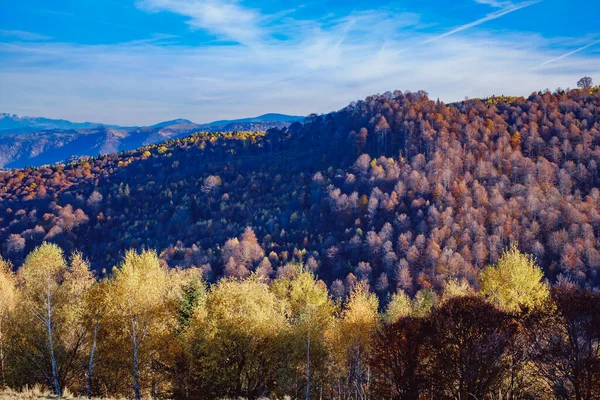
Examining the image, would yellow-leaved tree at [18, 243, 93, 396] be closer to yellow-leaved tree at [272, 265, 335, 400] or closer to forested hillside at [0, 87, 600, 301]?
yellow-leaved tree at [272, 265, 335, 400]

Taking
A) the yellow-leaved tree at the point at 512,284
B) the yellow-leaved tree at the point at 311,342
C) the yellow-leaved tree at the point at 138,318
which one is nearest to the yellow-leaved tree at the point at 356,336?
the yellow-leaved tree at the point at 311,342

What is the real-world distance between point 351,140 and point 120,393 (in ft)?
534

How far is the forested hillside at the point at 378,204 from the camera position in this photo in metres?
116

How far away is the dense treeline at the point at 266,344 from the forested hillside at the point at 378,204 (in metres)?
71.6

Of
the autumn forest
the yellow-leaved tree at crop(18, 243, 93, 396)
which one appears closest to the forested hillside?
the autumn forest

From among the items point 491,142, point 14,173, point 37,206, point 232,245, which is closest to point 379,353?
point 232,245

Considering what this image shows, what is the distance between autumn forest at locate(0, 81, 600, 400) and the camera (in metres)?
27.0

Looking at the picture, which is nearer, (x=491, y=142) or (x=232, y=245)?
(x=232, y=245)

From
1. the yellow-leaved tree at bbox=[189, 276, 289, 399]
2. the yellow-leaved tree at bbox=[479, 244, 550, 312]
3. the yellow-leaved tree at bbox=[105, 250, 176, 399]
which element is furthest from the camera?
the yellow-leaved tree at bbox=[479, 244, 550, 312]

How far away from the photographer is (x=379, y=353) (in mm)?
28906

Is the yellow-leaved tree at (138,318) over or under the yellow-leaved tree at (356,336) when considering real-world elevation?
over

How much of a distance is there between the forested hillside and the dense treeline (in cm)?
7162

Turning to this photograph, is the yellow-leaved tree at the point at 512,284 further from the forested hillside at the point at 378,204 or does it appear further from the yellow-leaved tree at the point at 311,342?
the forested hillside at the point at 378,204

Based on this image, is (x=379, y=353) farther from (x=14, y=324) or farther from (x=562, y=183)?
(x=562, y=183)
